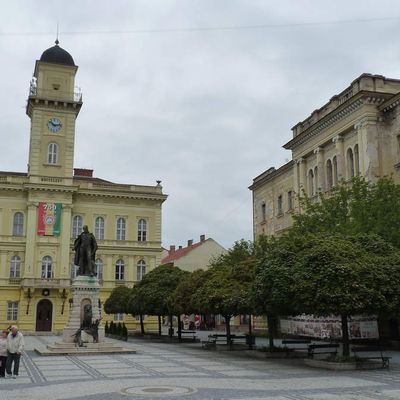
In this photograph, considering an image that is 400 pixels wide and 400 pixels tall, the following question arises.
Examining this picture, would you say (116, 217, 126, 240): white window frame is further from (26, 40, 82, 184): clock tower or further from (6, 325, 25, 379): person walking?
(6, 325, 25, 379): person walking

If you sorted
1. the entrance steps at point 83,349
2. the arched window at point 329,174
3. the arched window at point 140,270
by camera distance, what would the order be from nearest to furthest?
the entrance steps at point 83,349 < the arched window at point 329,174 < the arched window at point 140,270

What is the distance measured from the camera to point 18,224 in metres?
49.2

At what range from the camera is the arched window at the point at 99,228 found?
51.9 metres

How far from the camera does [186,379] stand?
627 inches

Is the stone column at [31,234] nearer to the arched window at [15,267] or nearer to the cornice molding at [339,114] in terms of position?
the arched window at [15,267]

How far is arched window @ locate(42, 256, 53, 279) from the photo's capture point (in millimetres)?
48656

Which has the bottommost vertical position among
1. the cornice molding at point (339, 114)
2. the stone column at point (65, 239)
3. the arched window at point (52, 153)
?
the stone column at point (65, 239)

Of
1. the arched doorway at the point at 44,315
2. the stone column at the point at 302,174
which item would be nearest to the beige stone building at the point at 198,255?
the arched doorway at the point at 44,315

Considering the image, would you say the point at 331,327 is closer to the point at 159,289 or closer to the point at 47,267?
the point at 159,289

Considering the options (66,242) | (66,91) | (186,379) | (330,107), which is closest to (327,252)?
(186,379)

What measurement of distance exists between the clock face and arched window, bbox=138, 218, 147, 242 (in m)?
11.6

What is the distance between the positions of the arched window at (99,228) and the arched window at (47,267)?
16.6ft

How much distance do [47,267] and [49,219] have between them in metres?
4.23

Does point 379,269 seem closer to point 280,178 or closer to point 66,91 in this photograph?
point 280,178
